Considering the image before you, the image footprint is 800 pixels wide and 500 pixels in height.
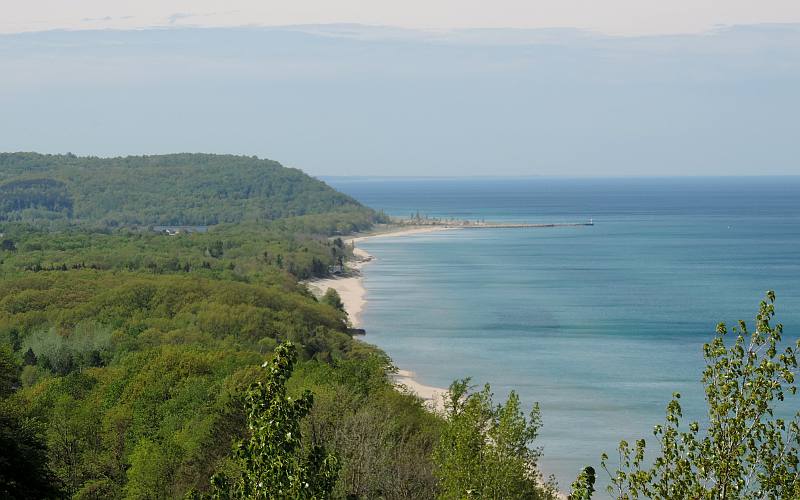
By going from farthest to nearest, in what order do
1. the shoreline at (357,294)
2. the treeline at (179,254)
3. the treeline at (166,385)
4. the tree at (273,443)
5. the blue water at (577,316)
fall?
the treeline at (179,254), the shoreline at (357,294), the blue water at (577,316), the treeline at (166,385), the tree at (273,443)

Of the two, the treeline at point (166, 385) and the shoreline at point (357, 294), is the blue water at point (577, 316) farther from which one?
the treeline at point (166, 385)

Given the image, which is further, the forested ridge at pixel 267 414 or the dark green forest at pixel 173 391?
the dark green forest at pixel 173 391

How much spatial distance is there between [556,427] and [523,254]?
341 ft

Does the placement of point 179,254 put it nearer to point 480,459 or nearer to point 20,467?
point 20,467

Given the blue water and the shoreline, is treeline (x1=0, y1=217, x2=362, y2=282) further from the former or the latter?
the blue water

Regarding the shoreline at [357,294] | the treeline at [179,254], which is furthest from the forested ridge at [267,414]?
the treeline at [179,254]

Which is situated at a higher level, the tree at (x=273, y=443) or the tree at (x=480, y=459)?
the tree at (x=273, y=443)

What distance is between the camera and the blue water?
172 ft

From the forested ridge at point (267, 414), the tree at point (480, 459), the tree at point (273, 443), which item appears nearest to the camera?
the forested ridge at point (267, 414)

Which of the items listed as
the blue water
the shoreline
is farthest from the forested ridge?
the blue water

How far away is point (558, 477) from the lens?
38.8 meters

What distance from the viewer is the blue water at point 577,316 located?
172 feet

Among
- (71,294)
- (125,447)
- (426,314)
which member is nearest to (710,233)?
(426,314)

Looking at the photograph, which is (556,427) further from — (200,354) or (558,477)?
(200,354)
